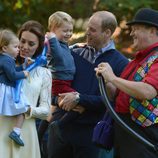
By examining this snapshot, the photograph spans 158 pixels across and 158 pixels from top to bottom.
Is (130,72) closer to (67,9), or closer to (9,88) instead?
(9,88)

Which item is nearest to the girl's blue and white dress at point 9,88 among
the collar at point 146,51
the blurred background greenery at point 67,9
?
the collar at point 146,51

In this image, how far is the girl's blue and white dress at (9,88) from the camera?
4723 mm

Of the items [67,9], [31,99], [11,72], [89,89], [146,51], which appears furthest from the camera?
[67,9]

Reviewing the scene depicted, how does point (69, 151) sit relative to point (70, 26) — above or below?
below

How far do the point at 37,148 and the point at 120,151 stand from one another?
0.73 meters

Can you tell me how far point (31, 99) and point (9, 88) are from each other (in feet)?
0.77

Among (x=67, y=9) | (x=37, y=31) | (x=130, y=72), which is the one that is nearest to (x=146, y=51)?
(x=130, y=72)

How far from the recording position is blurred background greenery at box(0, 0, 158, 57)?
1045cm

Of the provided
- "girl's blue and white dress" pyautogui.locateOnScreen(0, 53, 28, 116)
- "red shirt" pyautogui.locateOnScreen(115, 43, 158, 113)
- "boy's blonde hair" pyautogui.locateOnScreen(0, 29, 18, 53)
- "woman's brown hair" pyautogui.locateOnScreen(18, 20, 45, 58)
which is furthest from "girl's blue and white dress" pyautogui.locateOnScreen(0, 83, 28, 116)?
"red shirt" pyautogui.locateOnScreen(115, 43, 158, 113)

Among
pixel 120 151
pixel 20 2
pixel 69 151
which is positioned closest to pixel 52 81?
pixel 69 151

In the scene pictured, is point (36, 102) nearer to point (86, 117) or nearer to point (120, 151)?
point (86, 117)

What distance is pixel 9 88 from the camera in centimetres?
476

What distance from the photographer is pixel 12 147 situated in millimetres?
4797

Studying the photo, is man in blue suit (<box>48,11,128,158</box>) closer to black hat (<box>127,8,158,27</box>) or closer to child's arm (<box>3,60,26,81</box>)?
child's arm (<box>3,60,26,81</box>)
